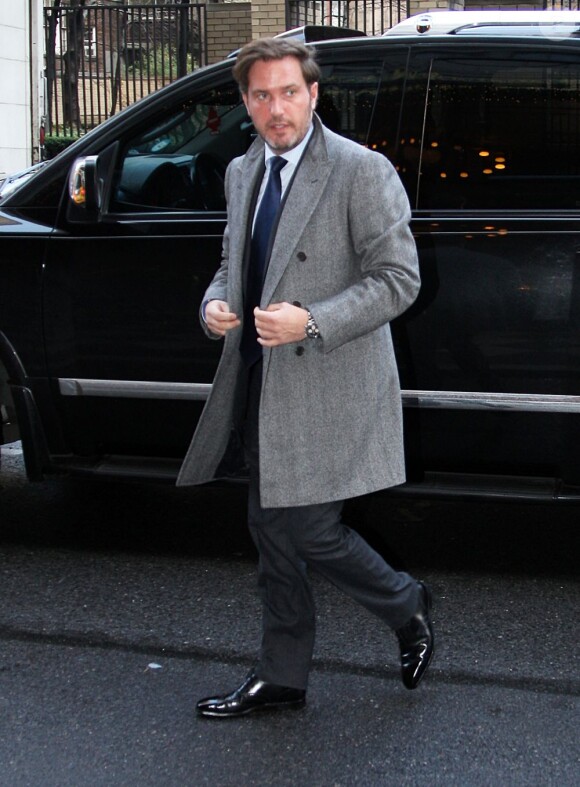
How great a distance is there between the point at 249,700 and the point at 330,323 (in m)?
1.13

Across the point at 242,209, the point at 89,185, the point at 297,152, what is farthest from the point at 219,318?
the point at 89,185

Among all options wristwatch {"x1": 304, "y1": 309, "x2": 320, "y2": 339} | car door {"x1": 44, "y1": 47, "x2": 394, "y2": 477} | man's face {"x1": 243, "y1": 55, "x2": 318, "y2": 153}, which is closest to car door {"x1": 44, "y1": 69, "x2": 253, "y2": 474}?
car door {"x1": 44, "y1": 47, "x2": 394, "y2": 477}

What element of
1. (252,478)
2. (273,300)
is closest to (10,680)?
(252,478)

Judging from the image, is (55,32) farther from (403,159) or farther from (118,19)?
(403,159)

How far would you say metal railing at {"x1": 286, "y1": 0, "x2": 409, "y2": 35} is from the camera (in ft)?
56.7

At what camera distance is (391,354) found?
10.7 ft

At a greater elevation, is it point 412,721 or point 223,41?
point 223,41

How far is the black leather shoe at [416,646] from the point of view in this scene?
348cm

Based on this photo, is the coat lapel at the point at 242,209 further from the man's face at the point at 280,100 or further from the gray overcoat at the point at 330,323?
the man's face at the point at 280,100

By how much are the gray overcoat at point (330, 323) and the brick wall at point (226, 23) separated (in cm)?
1585

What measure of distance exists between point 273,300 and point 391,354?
15.1 inches

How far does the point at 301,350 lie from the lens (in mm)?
3104

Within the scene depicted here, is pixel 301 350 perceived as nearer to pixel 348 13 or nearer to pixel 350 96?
pixel 350 96

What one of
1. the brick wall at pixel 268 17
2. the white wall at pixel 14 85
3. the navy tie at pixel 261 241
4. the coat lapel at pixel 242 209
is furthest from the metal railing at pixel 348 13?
the navy tie at pixel 261 241
